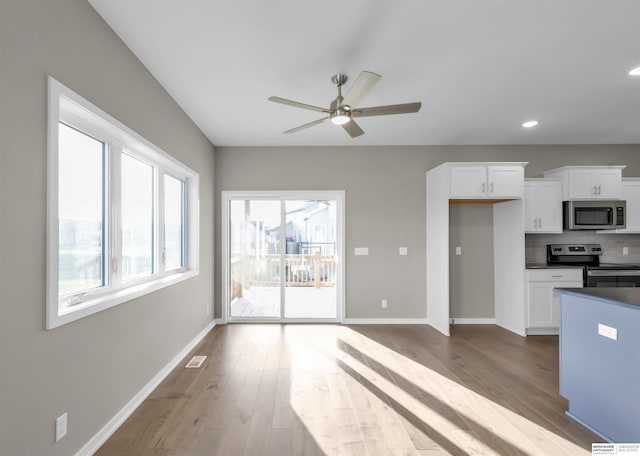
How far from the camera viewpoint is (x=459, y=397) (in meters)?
2.64

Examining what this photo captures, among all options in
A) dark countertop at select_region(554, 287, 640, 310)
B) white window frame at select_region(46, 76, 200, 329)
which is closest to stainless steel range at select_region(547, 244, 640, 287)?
dark countertop at select_region(554, 287, 640, 310)

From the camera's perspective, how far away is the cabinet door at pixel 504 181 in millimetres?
4230

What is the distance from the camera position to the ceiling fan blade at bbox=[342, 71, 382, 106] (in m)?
2.08

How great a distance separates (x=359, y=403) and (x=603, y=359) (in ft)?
5.64

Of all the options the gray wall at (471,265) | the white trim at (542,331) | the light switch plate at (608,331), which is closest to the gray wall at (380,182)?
the gray wall at (471,265)

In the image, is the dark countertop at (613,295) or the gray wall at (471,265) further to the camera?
the gray wall at (471,265)

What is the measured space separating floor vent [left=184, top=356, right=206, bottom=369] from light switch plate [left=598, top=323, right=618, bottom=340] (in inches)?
135

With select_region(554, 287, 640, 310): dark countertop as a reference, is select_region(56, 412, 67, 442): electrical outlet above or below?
below

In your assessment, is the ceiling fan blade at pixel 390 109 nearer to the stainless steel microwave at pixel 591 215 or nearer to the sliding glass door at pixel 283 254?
the sliding glass door at pixel 283 254

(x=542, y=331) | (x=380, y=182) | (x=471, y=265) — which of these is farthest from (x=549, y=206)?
(x=380, y=182)

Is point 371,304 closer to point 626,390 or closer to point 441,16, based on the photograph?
point 626,390

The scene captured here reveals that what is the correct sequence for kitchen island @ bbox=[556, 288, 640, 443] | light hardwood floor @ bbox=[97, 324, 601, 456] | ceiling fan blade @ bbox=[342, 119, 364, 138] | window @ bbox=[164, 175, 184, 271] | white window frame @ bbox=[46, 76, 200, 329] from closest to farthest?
white window frame @ bbox=[46, 76, 200, 329]
kitchen island @ bbox=[556, 288, 640, 443]
light hardwood floor @ bbox=[97, 324, 601, 456]
ceiling fan blade @ bbox=[342, 119, 364, 138]
window @ bbox=[164, 175, 184, 271]

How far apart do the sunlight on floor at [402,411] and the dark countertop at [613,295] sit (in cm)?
97

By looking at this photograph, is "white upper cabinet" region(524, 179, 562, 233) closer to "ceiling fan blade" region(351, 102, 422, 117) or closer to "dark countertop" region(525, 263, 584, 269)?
"dark countertop" region(525, 263, 584, 269)
